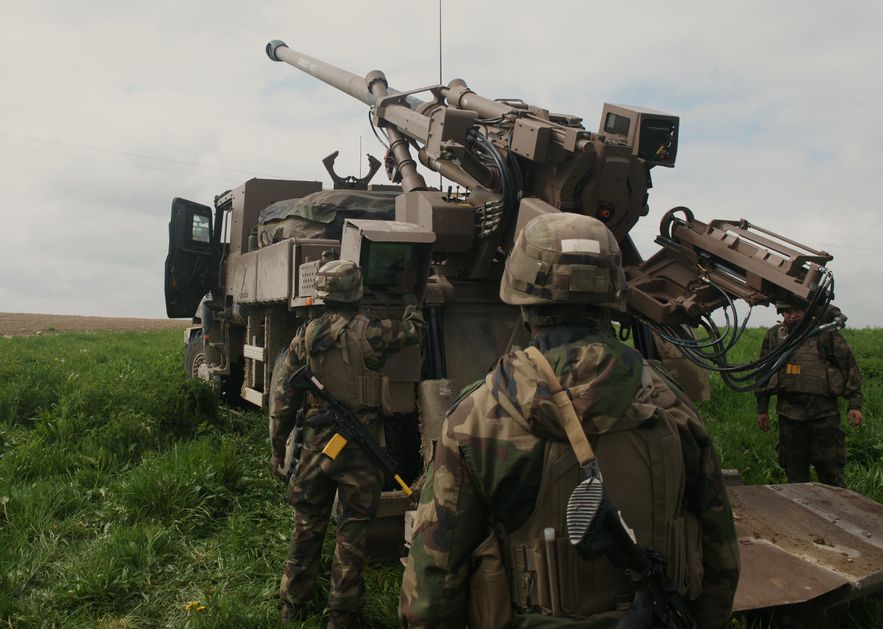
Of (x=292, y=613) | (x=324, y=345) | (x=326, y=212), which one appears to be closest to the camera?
(x=292, y=613)

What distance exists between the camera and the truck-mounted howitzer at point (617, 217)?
15.4ft

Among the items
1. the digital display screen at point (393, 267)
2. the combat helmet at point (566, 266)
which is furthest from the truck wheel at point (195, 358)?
the combat helmet at point (566, 266)

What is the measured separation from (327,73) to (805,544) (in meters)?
6.87

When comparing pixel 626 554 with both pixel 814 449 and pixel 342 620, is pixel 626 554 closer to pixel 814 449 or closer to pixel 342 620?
pixel 342 620

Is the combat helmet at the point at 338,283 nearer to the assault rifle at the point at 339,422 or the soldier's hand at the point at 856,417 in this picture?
the assault rifle at the point at 339,422

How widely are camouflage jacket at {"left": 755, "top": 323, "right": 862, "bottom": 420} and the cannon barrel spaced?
3.56 metres

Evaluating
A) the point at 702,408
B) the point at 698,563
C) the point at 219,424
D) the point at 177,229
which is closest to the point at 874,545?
the point at 698,563

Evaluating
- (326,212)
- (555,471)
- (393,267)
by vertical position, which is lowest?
(555,471)

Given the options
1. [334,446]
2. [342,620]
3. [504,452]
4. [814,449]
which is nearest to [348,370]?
[334,446]

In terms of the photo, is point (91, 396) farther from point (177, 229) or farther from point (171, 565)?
point (171, 565)

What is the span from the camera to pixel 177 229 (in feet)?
29.4

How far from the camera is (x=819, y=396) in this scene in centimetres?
646

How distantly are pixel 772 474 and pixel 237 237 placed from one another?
5606 millimetres

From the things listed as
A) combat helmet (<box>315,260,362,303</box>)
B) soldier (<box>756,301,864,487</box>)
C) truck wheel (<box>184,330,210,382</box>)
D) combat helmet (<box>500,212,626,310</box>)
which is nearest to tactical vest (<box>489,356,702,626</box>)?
combat helmet (<box>500,212,626,310</box>)
